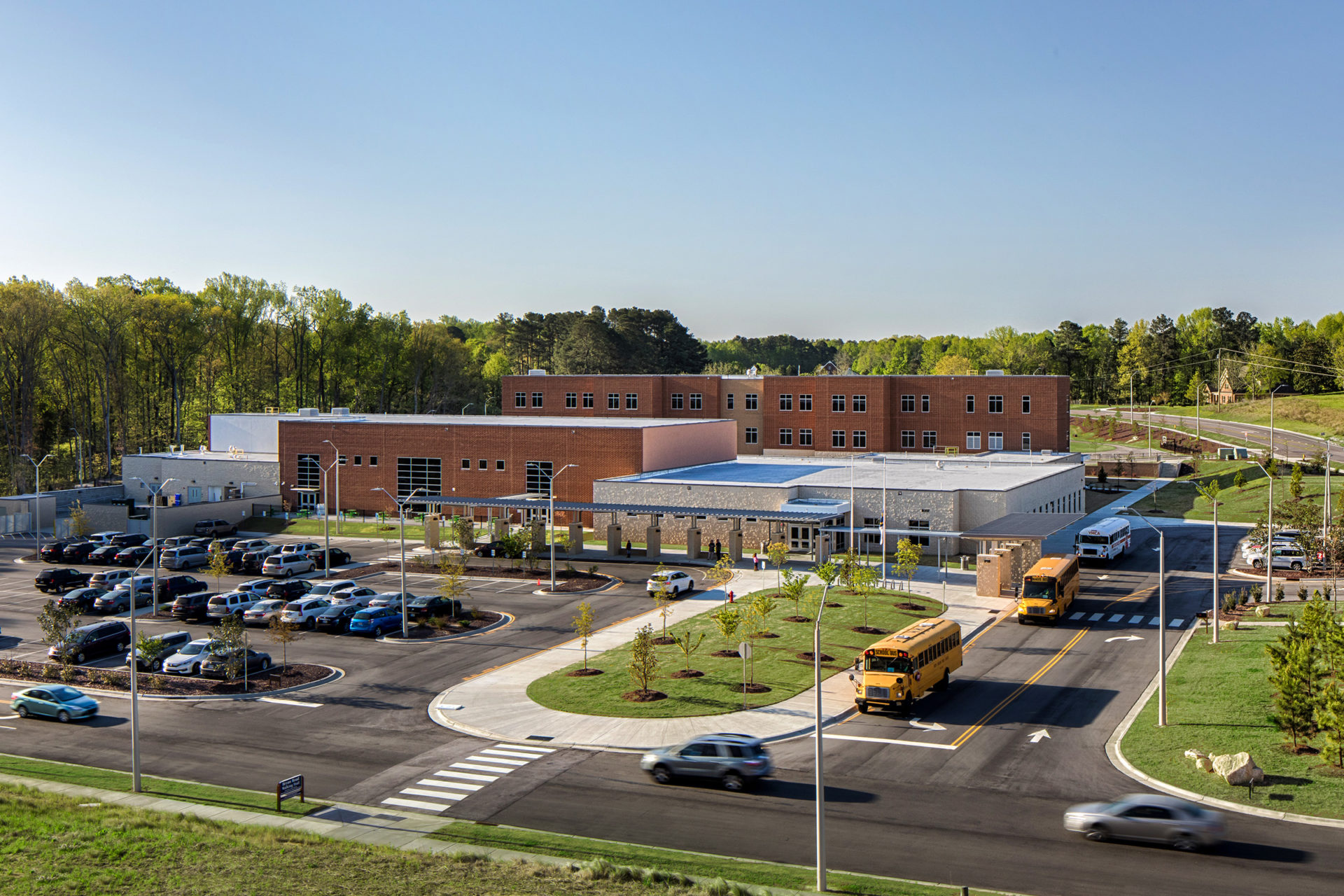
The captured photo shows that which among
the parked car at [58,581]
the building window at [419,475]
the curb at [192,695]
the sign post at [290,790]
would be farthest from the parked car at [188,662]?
the building window at [419,475]

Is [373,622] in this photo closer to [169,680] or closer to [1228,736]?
[169,680]

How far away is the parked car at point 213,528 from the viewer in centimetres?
8762

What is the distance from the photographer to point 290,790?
28.4 metres

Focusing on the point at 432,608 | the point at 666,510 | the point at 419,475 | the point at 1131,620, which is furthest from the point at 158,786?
the point at 419,475

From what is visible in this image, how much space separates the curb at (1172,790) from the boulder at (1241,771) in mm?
1094

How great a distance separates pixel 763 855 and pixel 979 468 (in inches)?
2599

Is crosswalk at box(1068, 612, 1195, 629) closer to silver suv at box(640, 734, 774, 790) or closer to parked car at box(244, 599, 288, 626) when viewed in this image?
silver suv at box(640, 734, 774, 790)

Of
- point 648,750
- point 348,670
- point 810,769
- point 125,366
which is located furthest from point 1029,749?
point 125,366

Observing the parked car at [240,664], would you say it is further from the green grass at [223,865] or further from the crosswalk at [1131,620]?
the crosswalk at [1131,620]

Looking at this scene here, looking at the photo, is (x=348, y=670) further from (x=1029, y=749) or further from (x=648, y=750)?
(x=1029, y=749)

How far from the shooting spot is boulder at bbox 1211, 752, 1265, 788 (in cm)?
2898

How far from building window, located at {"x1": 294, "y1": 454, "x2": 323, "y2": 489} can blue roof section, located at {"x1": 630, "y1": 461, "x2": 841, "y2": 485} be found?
32970 millimetres

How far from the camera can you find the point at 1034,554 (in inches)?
2491

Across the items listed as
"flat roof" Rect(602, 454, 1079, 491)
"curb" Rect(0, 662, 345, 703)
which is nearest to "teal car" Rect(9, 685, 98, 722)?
"curb" Rect(0, 662, 345, 703)
